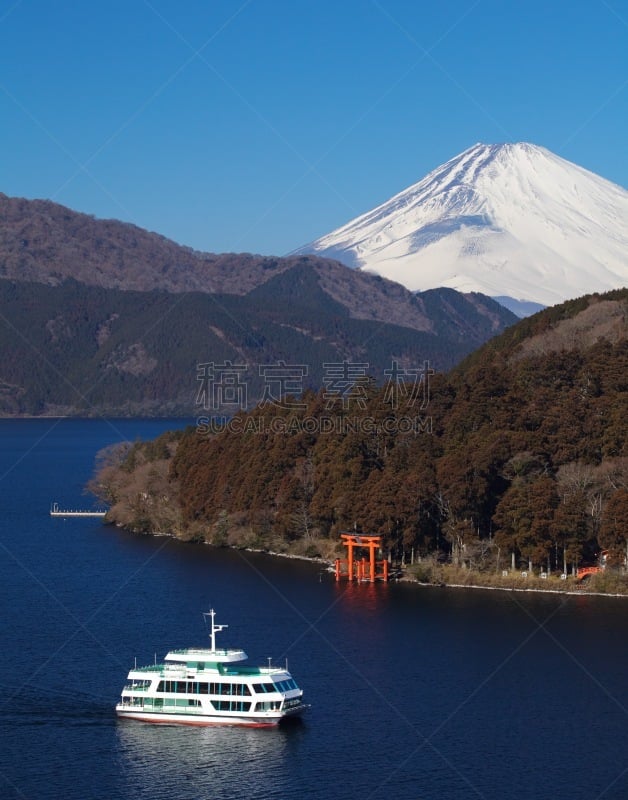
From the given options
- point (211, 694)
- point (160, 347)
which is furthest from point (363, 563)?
point (160, 347)

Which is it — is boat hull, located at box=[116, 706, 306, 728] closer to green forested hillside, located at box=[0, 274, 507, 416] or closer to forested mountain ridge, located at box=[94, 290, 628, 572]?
forested mountain ridge, located at box=[94, 290, 628, 572]

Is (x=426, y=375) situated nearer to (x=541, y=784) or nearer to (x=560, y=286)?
(x=541, y=784)

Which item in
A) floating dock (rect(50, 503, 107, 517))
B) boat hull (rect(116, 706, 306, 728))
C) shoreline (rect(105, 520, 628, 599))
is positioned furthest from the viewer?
floating dock (rect(50, 503, 107, 517))

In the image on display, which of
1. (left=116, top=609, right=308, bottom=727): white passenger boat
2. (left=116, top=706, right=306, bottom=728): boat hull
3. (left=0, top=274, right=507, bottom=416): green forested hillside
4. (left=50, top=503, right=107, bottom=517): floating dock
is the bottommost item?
(left=116, top=706, right=306, bottom=728): boat hull

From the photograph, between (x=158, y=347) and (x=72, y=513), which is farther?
(x=158, y=347)

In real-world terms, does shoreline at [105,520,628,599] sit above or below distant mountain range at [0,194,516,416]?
below

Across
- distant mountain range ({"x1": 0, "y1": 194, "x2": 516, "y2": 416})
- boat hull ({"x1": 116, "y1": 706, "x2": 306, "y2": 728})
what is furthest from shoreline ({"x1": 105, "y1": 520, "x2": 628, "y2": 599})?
distant mountain range ({"x1": 0, "y1": 194, "x2": 516, "y2": 416})

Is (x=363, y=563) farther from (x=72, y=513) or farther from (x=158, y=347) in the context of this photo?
(x=158, y=347)
